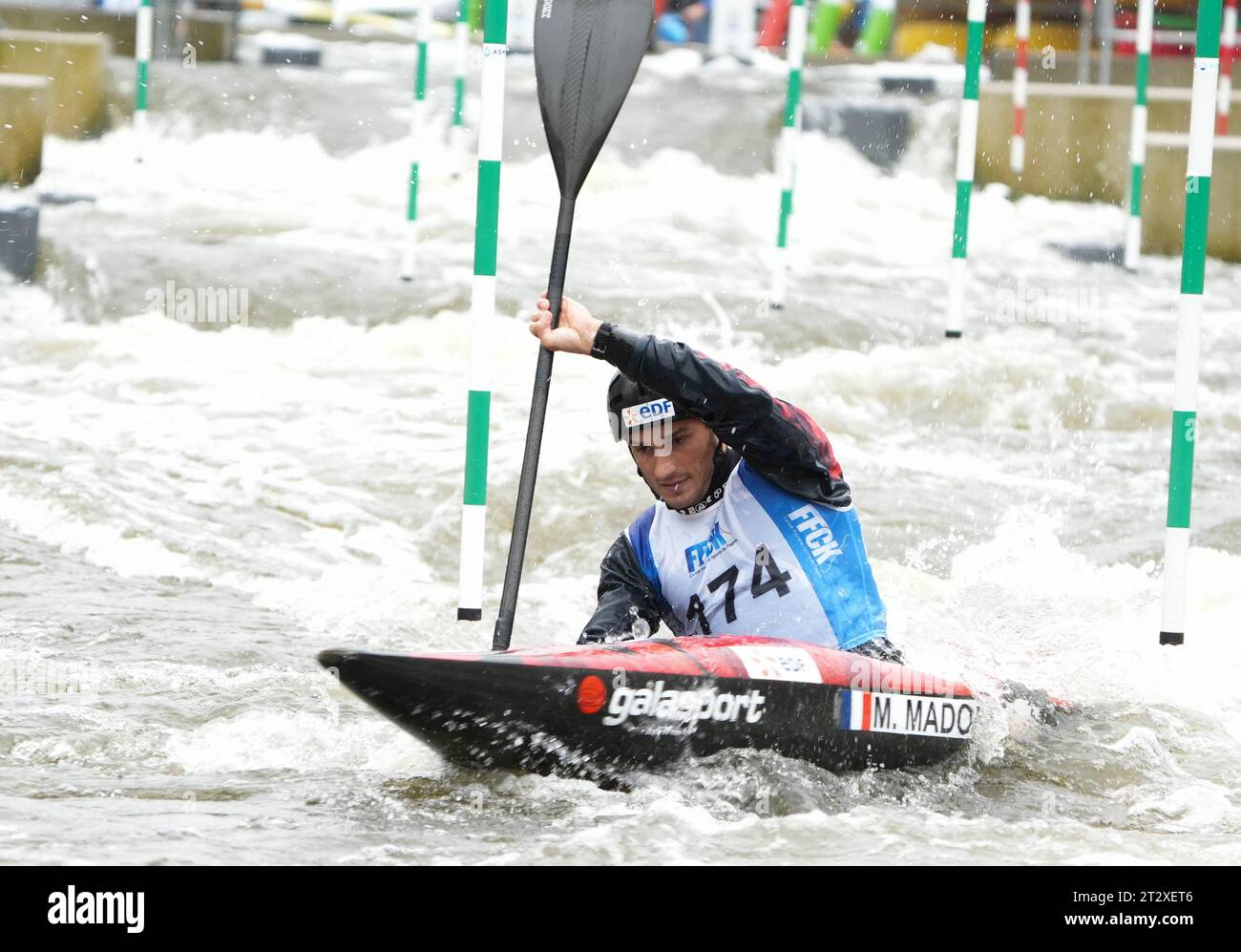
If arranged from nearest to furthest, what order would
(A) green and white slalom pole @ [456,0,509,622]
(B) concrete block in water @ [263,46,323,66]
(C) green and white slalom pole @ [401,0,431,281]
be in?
(A) green and white slalom pole @ [456,0,509,622] → (C) green and white slalom pole @ [401,0,431,281] → (B) concrete block in water @ [263,46,323,66]

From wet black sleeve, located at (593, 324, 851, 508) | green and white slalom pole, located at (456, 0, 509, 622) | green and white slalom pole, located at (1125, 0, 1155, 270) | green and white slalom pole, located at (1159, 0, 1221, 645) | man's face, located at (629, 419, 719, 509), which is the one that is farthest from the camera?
green and white slalom pole, located at (1125, 0, 1155, 270)

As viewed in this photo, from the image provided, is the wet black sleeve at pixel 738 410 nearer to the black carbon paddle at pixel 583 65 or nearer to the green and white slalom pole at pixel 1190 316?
the black carbon paddle at pixel 583 65

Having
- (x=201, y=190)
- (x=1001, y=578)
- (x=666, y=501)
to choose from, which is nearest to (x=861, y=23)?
(x=201, y=190)

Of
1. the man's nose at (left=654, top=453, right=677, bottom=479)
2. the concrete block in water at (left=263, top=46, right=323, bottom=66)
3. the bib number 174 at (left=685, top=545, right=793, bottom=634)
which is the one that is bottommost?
the bib number 174 at (left=685, top=545, right=793, bottom=634)

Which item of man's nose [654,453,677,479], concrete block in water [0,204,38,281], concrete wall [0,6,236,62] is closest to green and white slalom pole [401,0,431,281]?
concrete block in water [0,204,38,281]

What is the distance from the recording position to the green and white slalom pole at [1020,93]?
1078cm

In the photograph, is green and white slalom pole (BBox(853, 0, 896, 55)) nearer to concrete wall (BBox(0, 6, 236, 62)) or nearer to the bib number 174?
concrete wall (BBox(0, 6, 236, 62))

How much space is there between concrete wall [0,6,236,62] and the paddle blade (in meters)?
8.66

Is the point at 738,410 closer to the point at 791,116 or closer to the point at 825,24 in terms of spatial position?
the point at 791,116

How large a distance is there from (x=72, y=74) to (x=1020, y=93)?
19.7 feet

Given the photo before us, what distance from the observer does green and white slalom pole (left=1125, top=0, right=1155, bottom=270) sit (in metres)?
9.45
